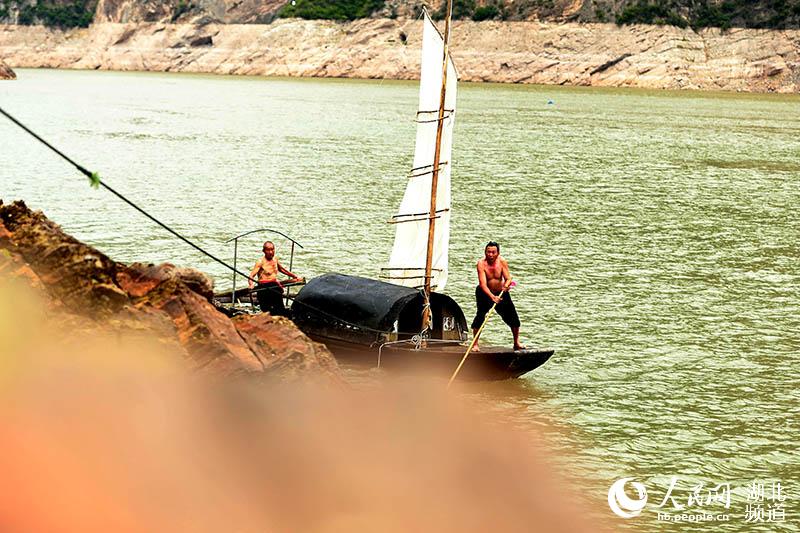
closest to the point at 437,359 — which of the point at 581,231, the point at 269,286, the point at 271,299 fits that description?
the point at 271,299

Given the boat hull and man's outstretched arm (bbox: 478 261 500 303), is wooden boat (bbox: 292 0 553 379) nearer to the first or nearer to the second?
the boat hull

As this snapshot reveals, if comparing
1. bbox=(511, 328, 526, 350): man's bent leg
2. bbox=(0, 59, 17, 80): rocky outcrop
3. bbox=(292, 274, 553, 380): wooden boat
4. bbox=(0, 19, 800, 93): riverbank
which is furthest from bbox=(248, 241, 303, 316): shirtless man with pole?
bbox=(0, 19, 800, 93): riverbank

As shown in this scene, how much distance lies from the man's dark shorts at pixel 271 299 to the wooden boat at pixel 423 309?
53 cm

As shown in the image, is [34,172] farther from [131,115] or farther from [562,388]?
[131,115]

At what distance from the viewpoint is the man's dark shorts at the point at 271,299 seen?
2330 cm

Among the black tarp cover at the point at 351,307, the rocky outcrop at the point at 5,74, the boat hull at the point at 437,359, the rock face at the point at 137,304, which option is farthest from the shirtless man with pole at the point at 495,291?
the rocky outcrop at the point at 5,74

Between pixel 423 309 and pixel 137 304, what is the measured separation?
700cm

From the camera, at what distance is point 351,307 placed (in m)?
22.3

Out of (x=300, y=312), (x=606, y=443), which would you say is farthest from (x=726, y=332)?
(x=300, y=312)

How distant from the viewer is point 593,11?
187125mm

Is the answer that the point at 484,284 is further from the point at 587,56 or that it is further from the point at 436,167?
the point at 587,56

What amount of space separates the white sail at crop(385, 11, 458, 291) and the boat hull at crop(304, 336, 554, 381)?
149 inches

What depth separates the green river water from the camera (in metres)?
20.6

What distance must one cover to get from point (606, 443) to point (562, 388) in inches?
120
